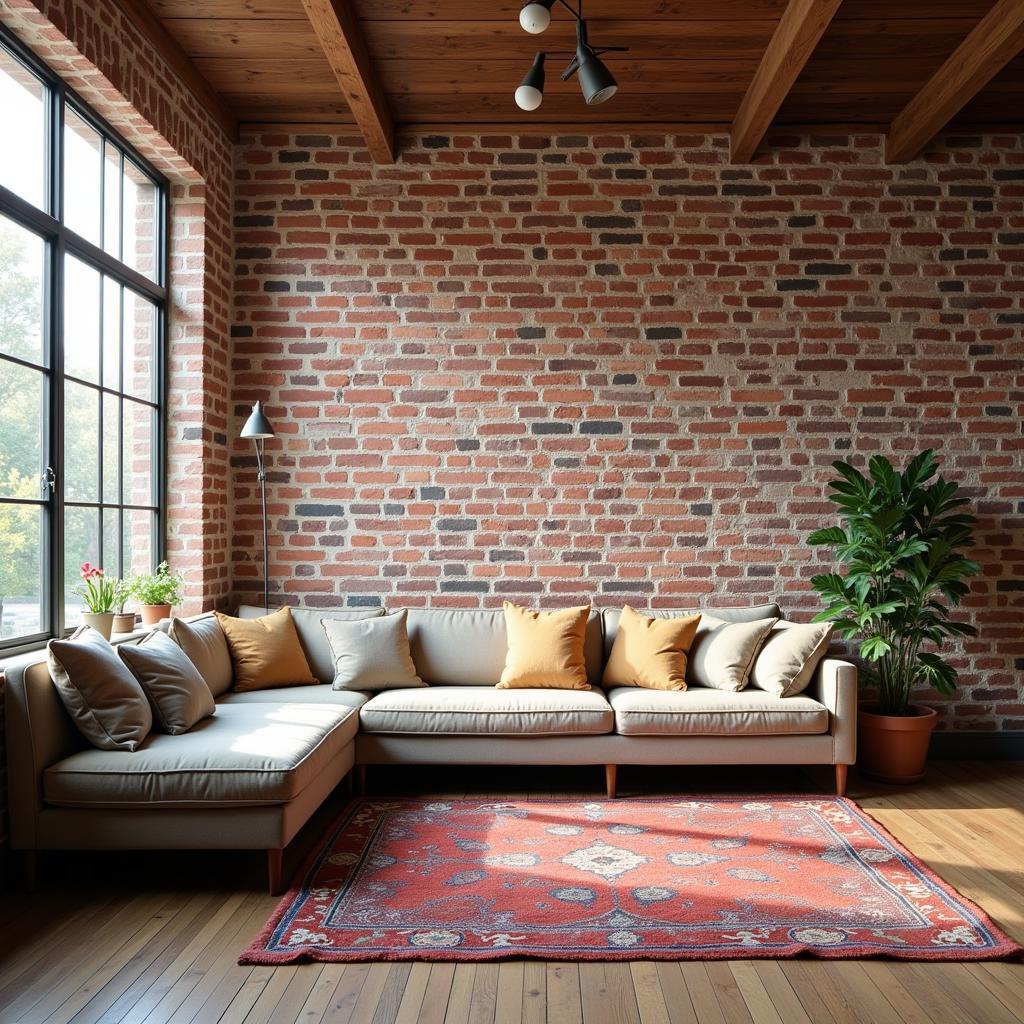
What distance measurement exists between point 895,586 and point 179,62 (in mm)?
4229

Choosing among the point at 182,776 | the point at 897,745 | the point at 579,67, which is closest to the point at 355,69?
the point at 579,67

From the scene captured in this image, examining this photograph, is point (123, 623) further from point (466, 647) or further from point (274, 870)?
point (466, 647)

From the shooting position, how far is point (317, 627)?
475 centimetres

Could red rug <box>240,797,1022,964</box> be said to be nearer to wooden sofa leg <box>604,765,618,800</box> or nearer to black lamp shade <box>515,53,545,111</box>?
wooden sofa leg <box>604,765,618,800</box>

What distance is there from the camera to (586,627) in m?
4.70

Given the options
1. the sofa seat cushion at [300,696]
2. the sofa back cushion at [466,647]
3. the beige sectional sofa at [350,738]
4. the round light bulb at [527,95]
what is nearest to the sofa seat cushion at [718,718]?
Result: the beige sectional sofa at [350,738]

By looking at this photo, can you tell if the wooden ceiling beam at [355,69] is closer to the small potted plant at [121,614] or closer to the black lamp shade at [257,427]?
the black lamp shade at [257,427]

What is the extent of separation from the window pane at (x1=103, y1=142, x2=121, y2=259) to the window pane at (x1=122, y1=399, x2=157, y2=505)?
2.35ft

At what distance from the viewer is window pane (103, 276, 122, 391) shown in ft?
13.7

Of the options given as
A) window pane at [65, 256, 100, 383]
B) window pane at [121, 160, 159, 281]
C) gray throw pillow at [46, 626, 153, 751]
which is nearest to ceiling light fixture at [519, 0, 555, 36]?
window pane at [65, 256, 100, 383]

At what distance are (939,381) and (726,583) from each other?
1595mm

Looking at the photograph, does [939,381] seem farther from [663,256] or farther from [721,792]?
[721,792]

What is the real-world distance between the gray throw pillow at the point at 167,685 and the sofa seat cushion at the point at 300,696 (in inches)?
20.8

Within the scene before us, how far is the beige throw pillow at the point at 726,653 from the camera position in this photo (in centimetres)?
440
